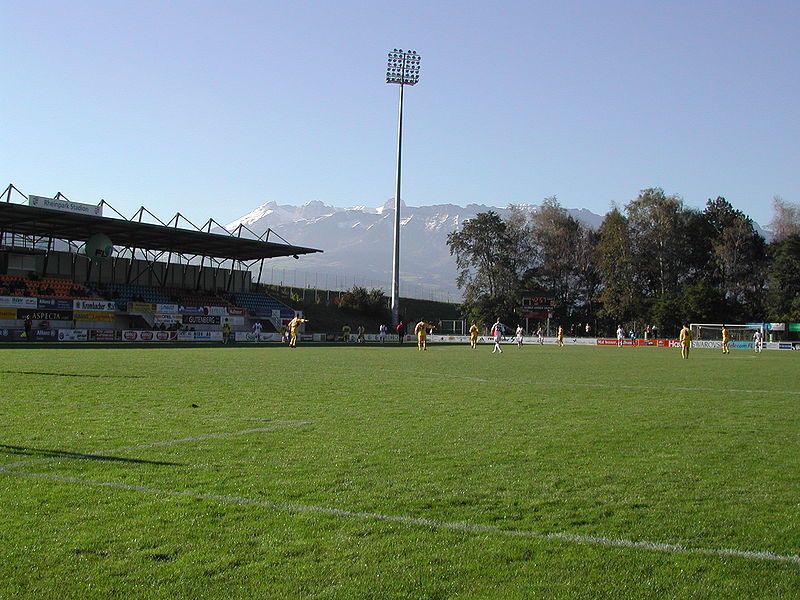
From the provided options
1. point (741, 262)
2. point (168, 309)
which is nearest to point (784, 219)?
point (741, 262)

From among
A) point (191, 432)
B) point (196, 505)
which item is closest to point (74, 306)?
point (191, 432)

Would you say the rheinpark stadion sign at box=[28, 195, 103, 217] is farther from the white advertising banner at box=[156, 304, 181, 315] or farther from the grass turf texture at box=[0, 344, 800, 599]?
the grass turf texture at box=[0, 344, 800, 599]

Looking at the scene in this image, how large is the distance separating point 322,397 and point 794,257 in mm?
76550

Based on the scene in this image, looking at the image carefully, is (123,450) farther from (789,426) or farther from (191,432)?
(789,426)

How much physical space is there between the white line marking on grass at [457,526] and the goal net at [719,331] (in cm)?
7279

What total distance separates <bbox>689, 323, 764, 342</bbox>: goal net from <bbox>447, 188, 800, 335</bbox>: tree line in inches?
56.6

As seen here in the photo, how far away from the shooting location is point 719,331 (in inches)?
2955

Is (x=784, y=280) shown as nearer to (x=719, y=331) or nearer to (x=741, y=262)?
(x=741, y=262)

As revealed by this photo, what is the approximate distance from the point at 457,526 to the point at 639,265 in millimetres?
81530

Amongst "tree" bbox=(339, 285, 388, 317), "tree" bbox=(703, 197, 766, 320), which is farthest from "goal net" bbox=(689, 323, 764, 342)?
"tree" bbox=(339, 285, 388, 317)

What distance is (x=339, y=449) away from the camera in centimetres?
889

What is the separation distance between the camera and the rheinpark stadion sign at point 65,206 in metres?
50.6

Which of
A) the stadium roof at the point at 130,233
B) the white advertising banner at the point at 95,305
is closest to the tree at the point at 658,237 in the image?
the stadium roof at the point at 130,233

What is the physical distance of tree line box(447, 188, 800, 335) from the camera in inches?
3115
